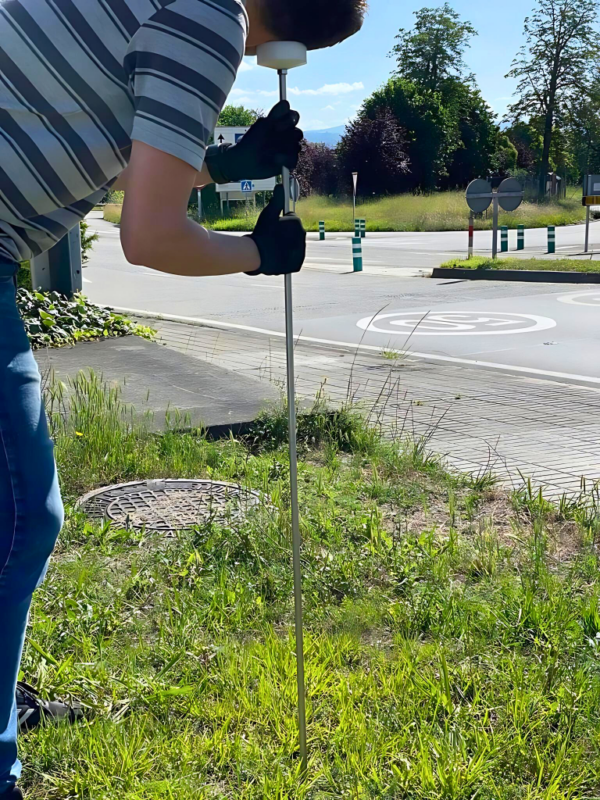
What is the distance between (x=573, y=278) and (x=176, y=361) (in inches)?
416

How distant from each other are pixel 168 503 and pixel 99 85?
2.49m

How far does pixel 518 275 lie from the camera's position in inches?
670

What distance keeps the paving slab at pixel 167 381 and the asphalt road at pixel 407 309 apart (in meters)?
2.29

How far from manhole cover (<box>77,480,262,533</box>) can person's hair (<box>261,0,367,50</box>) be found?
2.04 metres

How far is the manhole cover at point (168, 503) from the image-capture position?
3779 mm

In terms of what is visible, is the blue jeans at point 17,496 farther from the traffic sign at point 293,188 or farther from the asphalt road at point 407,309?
the asphalt road at point 407,309

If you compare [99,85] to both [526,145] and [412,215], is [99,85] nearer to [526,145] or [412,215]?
[412,215]

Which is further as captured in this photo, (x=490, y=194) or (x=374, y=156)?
(x=374, y=156)

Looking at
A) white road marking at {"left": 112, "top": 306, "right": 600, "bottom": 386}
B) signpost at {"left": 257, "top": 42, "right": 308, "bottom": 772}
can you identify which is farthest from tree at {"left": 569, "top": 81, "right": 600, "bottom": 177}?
signpost at {"left": 257, "top": 42, "right": 308, "bottom": 772}

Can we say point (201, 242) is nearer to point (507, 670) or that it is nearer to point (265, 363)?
point (507, 670)

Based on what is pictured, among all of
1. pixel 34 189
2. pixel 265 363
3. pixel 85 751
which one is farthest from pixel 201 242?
pixel 265 363

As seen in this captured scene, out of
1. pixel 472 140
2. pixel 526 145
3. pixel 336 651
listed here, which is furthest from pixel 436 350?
pixel 526 145

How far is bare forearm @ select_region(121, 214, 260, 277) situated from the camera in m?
1.77

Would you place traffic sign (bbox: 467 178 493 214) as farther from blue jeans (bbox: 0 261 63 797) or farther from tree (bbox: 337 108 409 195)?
tree (bbox: 337 108 409 195)
